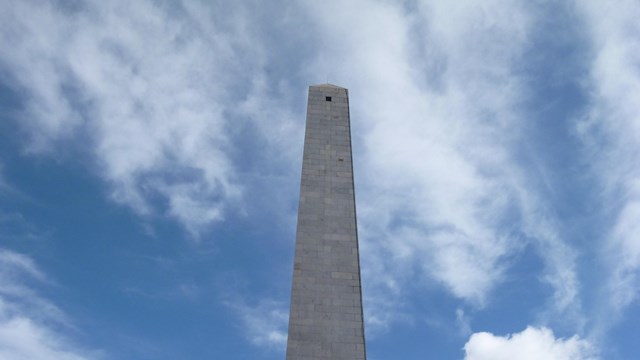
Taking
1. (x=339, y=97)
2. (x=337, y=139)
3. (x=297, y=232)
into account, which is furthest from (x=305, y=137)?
(x=297, y=232)

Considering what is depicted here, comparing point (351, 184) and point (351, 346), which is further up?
point (351, 184)

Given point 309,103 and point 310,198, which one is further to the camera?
point 309,103

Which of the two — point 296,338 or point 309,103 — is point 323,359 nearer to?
point 296,338

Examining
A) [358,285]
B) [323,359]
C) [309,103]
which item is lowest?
[323,359]

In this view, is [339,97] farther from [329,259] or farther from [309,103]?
[329,259]

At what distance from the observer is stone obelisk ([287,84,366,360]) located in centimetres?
2366

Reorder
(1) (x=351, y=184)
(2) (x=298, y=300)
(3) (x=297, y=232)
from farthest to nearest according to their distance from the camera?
(1) (x=351, y=184)
(3) (x=297, y=232)
(2) (x=298, y=300)

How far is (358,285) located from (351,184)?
19.0 feet

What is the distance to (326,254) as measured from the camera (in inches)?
1025

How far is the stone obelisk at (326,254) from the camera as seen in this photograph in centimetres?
2366

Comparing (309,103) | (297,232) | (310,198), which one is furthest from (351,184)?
(309,103)

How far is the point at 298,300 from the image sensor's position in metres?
24.6

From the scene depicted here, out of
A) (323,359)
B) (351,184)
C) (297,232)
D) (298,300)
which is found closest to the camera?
(323,359)

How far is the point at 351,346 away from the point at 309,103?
14895 millimetres
